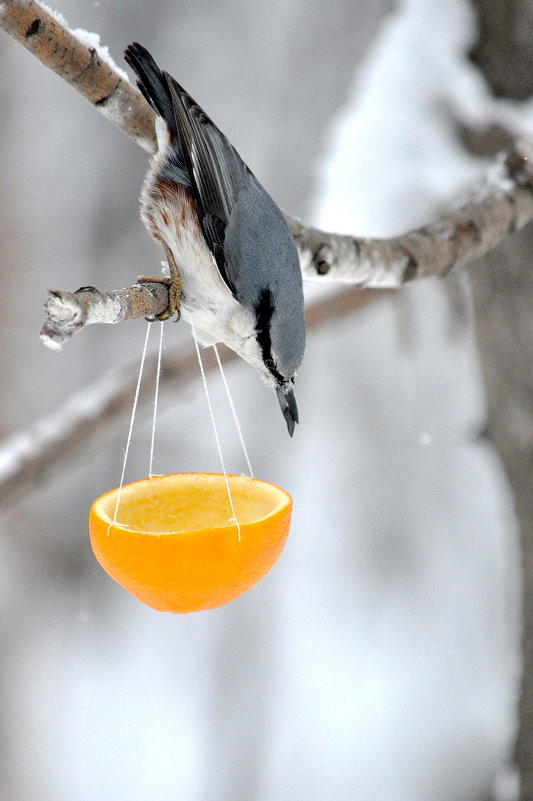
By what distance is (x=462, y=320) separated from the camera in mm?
2916

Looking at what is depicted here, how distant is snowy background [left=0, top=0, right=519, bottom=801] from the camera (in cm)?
413

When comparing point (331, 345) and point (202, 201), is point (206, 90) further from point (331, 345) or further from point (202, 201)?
point (202, 201)

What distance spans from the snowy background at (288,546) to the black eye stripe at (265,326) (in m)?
2.33

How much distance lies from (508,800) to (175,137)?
248 cm

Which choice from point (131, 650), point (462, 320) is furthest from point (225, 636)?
point (462, 320)

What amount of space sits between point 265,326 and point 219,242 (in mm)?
210

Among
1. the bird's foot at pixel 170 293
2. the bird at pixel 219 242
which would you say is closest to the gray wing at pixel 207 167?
the bird at pixel 219 242

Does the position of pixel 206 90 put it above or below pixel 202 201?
above

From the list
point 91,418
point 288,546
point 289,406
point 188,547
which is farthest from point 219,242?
point 288,546

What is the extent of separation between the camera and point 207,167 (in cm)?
162

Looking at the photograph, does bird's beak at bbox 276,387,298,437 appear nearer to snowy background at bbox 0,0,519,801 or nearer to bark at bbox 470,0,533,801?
bark at bbox 470,0,533,801

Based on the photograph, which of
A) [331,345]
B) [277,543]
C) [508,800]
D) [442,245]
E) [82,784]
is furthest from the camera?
[331,345]

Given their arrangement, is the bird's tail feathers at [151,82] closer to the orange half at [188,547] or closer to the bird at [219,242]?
the bird at [219,242]

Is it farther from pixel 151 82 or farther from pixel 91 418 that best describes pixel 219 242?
pixel 91 418
